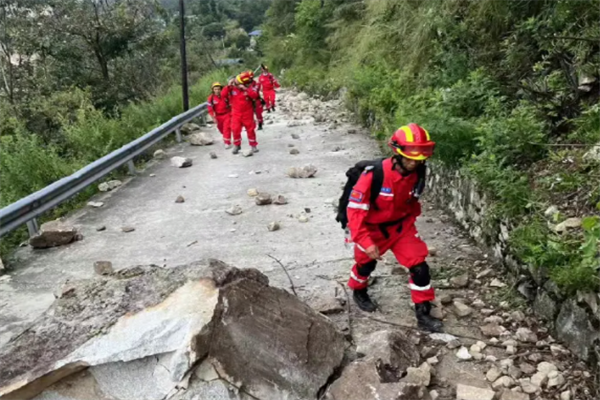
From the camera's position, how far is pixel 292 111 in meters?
18.8

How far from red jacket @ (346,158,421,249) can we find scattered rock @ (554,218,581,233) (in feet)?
3.44

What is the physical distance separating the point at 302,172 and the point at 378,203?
4.64 m

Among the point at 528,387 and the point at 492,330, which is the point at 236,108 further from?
the point at 528,387

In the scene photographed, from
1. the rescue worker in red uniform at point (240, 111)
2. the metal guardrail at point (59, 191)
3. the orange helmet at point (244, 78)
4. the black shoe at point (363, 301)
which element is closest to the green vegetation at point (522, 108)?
the black shoe at point (363, 301)

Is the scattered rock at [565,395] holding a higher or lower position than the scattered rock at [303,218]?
higher

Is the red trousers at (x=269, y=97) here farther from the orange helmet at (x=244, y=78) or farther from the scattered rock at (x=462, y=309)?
the scattered rock at (x=462, y=309)

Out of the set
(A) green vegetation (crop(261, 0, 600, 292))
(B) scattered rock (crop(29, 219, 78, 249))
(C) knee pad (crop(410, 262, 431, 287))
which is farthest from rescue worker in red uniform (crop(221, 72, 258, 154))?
(C) knee pad (crop(410, 262, 431, 287))

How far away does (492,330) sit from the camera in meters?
3.74

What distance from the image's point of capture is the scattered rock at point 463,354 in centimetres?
351

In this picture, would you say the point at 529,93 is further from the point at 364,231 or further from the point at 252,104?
the point at 252,104

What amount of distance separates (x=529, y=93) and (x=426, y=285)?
2.89m

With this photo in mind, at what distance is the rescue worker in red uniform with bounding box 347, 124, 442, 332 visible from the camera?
3.81 m

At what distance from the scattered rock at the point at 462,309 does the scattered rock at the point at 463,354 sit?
0.46 metres

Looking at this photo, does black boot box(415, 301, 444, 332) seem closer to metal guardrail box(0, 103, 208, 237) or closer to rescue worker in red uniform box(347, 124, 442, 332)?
rescue worker in red uniform box(347, 124, 442, 332)
